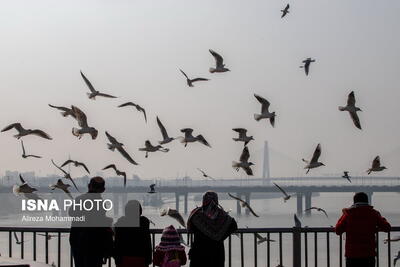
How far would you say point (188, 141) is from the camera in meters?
18.6

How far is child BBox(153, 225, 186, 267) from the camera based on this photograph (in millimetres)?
8898

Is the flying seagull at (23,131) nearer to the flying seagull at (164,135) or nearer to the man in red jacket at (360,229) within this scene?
the flying seagull at (164,135)

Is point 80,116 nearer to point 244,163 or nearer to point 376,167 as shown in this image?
point 244,163

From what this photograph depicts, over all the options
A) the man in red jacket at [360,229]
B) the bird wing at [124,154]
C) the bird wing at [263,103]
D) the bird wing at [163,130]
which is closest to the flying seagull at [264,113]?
the bird wing at [263,103]

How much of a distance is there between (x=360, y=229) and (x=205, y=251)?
5.84 ft

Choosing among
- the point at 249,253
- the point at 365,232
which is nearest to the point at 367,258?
the point at 365,232

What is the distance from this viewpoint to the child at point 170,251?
890 cm

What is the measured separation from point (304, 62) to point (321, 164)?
346cm

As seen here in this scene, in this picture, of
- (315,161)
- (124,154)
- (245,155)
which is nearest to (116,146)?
(124,154)

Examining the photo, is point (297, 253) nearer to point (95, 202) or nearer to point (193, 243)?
point (193, 243)

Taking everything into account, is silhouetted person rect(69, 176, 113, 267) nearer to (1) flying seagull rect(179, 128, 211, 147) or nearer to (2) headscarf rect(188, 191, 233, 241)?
(2) headscarf rect(188, 191, 233, 241)

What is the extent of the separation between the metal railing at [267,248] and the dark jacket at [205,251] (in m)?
0.74

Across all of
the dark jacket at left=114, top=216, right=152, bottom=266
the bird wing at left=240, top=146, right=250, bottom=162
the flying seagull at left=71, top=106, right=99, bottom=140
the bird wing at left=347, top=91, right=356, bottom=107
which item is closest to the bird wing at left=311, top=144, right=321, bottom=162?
the bird wing at left=347, top=91, right=356, bottom=107

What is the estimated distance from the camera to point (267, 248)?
11.0m
